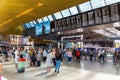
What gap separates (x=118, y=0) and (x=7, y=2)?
28.5ft

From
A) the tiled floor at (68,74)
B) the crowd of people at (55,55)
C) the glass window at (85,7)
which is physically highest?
the glass window at (85,7)

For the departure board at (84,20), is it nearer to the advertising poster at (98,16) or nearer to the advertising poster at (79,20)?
the advertising poster at (79,20)

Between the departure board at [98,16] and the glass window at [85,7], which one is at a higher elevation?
the glass window at [85,7]

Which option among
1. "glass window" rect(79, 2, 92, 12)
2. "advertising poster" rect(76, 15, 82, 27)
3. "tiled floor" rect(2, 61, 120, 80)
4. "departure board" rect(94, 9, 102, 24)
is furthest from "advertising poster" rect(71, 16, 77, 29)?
"tiled floor" rect(2, 61, 120, 80)

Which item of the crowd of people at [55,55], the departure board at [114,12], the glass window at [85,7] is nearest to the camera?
the crowd of people at [55,55]

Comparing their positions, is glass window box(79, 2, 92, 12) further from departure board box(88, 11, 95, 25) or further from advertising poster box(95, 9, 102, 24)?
advertising poster box(95, 9, 102, 24)

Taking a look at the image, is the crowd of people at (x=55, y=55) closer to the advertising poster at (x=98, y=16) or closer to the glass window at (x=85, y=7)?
the advertising poster at (x=98, y=16)

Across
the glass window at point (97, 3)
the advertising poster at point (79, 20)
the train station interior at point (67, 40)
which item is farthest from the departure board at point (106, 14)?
the advertising poster at point (79, 20)

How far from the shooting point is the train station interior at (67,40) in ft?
38.5

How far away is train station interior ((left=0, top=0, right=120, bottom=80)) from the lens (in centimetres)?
1173

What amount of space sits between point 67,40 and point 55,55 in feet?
49.0

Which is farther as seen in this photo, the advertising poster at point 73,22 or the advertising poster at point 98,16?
the advertising poster at point 73,22

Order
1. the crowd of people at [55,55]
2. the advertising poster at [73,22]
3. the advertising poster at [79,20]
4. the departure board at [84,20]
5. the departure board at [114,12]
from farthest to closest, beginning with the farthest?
the advertising poster at [73,22] → the advertising poster at [79,20] → the departure board at [84,20] → the departure board at [114,12] → the crowd of people at [55,55]

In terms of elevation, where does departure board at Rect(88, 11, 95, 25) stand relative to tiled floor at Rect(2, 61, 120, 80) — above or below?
Result: above
